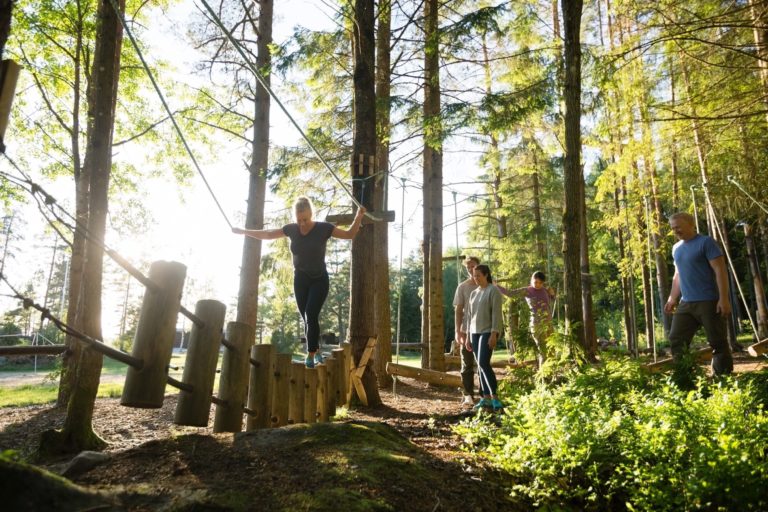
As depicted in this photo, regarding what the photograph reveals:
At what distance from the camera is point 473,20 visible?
25.3ft

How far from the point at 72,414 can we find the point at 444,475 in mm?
3765

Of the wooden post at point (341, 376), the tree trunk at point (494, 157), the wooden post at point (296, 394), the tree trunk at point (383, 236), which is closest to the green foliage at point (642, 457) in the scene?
the wooden post at point (296, 394)

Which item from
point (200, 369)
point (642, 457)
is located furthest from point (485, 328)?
point (200, 369)

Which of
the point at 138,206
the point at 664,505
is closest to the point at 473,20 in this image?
the point at 664,505

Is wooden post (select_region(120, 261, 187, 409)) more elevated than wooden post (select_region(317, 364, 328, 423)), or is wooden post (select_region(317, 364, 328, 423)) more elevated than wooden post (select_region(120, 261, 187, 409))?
wooden post (select_region(120, 261, 187, 409))

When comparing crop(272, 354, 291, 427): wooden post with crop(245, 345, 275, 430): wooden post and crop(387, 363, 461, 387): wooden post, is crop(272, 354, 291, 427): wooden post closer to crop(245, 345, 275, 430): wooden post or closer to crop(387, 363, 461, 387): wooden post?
crop(245, 345, 275, 430): wooden post

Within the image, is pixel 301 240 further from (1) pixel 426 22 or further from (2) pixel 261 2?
→ (2) pixel 261 2

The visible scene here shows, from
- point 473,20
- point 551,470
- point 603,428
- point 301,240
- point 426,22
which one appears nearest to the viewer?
point 551,470

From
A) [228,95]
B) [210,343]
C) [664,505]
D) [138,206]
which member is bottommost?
[664,505]

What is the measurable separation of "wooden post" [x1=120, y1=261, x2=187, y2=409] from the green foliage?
2.03m

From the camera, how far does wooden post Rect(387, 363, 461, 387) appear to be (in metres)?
8.39

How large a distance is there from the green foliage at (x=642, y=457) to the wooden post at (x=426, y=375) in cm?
471

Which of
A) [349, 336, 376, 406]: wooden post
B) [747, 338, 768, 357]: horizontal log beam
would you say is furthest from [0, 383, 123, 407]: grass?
[747, 338, 768, 357]: horizontal log beam

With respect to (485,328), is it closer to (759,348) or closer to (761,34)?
(759,348)
